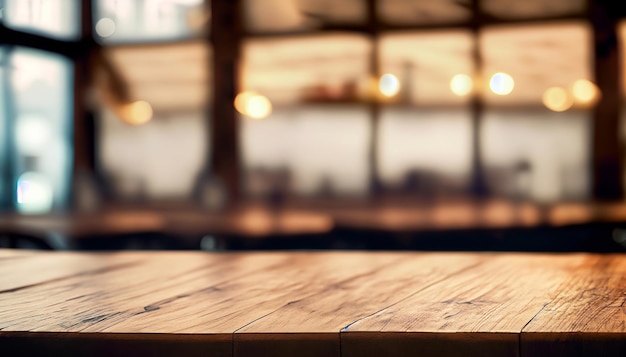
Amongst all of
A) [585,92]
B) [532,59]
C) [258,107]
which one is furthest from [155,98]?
[585,92]

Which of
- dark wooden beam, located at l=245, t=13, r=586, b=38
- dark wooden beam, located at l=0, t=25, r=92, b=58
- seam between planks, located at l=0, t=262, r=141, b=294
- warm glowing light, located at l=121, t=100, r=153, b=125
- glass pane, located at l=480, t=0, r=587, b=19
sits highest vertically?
glass pane, located at l=480, t=0, r=587, b=19

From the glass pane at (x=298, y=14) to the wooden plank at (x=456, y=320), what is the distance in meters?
3.98

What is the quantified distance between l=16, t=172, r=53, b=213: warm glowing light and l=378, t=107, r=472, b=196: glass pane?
2.50 m

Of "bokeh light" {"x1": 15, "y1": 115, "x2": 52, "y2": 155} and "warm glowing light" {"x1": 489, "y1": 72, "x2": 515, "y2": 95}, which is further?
"bokeh light" {"x1": 15, "y1": 115, "x2": 52, "y2": 155}

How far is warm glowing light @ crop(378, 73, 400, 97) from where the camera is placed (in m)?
4.66

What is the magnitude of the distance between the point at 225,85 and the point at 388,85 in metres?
1.17

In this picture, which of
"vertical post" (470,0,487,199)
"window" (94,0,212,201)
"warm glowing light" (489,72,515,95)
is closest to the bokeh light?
"window" (94,0,212,201)

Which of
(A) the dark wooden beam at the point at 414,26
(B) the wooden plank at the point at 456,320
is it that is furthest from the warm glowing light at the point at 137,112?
(B) the wooden plank at the point at 456,320

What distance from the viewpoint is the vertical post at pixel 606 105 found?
428 cm

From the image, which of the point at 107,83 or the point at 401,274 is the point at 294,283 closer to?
the point at 401,274

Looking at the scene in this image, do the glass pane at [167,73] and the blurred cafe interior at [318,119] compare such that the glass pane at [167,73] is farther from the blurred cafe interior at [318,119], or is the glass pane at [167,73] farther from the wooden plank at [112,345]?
the wooden plank at [112,345]

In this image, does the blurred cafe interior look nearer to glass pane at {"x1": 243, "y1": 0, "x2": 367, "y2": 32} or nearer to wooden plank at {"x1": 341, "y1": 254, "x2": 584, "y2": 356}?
glass pane at {"x1": 243, "y1": 0, "x2": 367, "y2": 32}

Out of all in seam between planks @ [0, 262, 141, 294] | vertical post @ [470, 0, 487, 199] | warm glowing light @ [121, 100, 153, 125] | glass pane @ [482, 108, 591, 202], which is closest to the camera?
seam between planks @ [0, 262, 141, 294]

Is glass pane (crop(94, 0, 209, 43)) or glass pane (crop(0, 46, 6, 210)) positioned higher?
glass pane (crop(94, 0, 209, 43))
